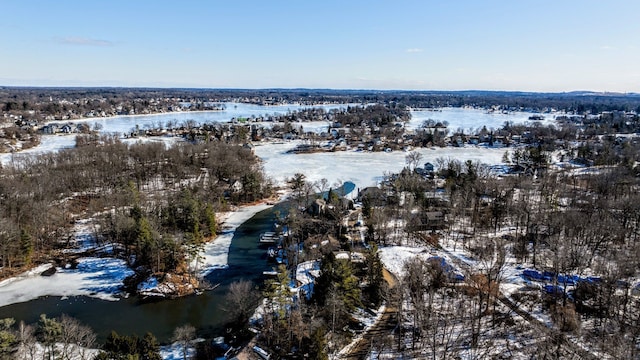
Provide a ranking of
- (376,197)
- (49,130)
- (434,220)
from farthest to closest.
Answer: (49,130) → (376,197) → (434,220)

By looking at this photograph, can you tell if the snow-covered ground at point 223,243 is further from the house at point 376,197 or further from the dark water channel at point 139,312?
the house at point 376,197

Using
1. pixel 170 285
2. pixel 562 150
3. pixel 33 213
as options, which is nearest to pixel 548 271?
pixel 170 285

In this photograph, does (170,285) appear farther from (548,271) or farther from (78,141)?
(78,141)

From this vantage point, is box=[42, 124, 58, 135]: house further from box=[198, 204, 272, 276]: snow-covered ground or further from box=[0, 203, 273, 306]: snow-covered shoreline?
box=[0, 203, 273, 306]: snow-covered shoreline

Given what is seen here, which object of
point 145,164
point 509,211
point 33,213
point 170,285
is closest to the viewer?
point 170,285

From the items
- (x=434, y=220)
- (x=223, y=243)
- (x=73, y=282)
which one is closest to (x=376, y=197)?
(x=434, y=220)

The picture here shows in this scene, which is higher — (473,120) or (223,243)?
(473,120)

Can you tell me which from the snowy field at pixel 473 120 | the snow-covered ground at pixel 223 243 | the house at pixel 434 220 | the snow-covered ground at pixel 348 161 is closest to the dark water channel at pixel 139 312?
the snow-covered ground at pixel 223 243

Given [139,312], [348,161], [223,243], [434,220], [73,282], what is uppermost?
[348,161]

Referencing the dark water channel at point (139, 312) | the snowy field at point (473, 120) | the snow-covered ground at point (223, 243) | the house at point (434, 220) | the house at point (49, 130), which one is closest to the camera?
the dark water channel at point (139, 312)

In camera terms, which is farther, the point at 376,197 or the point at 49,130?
the point at 49,130

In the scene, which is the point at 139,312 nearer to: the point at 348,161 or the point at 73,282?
the point at 73,282
